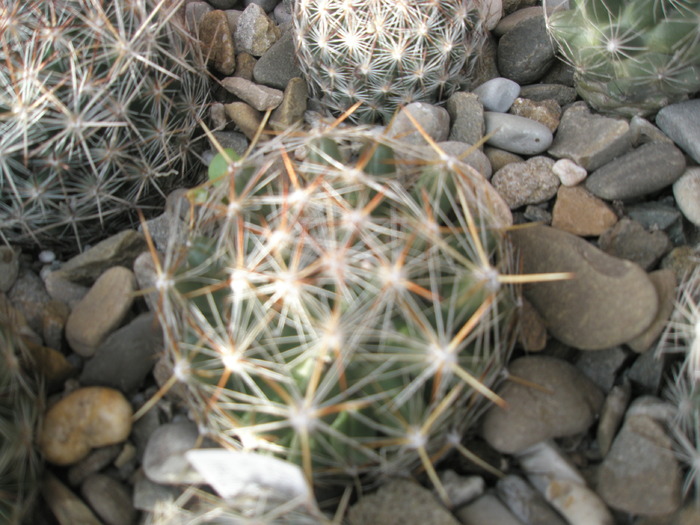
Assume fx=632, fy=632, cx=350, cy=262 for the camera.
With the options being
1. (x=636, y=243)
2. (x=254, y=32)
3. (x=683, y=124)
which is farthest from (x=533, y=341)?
(x=254, y=32)

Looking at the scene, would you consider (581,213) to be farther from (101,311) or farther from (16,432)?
(16,432)

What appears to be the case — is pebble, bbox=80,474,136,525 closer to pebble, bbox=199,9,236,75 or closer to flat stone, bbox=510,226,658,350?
flat stone, bbox=510,226,658,350

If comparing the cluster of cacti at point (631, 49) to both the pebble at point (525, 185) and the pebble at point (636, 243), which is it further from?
the pebble at point (636, 243)

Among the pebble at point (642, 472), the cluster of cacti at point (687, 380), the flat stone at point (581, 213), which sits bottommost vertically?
the pebble at point (642, 472)

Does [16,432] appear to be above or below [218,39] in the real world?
below

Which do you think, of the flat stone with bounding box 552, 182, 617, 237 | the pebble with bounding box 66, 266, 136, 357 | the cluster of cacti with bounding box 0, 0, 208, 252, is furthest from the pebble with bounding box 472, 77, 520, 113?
the pebble with bounding box 66, 266, 136, 357

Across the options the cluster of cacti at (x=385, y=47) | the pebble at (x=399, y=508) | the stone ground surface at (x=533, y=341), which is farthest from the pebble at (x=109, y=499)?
the cluster of cacti at (x=385, y=47)
